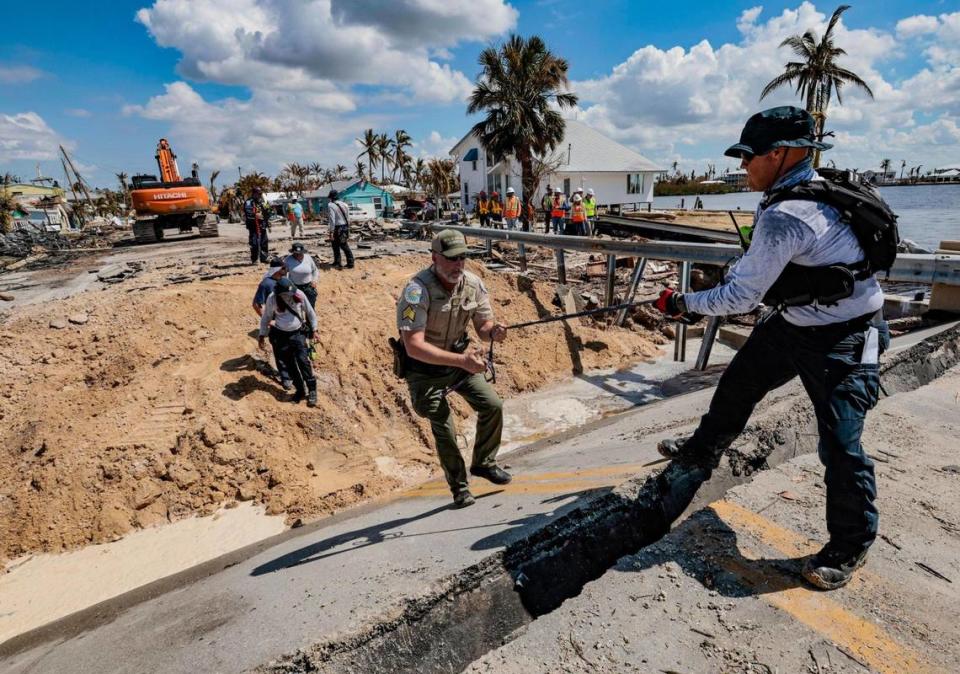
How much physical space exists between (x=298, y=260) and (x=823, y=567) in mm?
7519

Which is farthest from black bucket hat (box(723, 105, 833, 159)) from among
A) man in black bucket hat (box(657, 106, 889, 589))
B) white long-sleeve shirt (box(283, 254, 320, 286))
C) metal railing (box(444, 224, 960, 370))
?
white long-sleeve shirt (box(283, 254, 320, 286))

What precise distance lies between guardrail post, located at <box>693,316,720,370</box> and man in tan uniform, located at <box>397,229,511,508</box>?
4.84 metres

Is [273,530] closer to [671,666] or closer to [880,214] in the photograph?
[671,666]

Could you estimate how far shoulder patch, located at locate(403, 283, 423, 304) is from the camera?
3.44 meters

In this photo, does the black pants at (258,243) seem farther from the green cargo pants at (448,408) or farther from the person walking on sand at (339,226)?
the green cargo pants at (448,408)

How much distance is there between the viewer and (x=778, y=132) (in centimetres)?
229

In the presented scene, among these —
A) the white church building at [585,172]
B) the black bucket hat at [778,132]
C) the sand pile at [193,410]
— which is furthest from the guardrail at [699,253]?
the white church building at [585,172]

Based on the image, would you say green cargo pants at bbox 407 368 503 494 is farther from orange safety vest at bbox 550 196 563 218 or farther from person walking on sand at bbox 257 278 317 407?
orange safety vest at bbox 550 196 563 218

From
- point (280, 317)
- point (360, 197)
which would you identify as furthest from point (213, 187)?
point (280, 317)

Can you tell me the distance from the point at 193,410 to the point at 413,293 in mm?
4551

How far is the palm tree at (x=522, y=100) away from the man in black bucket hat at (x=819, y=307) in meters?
21.7

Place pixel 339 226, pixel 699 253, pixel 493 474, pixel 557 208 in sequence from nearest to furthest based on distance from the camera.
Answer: pixel 493 474
pixel 699 253
pixel 339 226
pixel 557 208

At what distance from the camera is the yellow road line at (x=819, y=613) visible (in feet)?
5.60

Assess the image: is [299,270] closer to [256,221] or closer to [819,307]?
[256,221]
